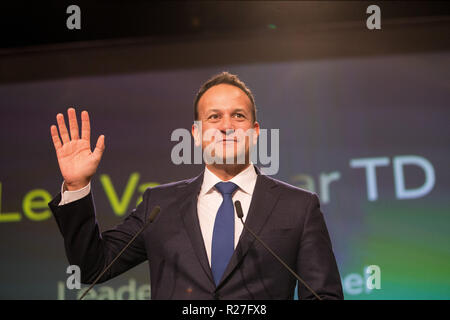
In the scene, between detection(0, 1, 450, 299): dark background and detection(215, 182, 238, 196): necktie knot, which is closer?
detection(215, 182, 238, 196): necktie knot

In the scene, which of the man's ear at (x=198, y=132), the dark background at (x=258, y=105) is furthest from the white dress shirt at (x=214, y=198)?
the dark background at (x=258, y=105)

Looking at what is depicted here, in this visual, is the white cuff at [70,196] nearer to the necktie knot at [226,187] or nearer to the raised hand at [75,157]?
the raised hand at [75,157]

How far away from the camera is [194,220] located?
1703 millimetres

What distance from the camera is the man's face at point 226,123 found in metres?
1.84

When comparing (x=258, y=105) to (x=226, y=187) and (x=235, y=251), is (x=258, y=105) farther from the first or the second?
(x=235, y=251)

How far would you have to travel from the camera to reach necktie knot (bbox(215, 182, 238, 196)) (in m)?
1.79

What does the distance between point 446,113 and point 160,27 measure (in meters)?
2.11

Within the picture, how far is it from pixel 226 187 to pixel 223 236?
0.70 feet

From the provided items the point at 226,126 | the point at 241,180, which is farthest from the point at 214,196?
the point at 226,126

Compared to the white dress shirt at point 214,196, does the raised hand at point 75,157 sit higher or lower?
higher

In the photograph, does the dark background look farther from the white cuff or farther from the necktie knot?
the white cuff

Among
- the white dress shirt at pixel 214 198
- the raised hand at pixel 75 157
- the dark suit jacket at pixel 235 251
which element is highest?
the raised hand at pixel 75 157

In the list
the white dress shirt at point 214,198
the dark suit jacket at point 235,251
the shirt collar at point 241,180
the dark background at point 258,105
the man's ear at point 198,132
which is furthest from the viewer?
the dark background at point 258,105

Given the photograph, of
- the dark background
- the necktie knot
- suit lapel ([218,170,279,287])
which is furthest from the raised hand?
the dark background
